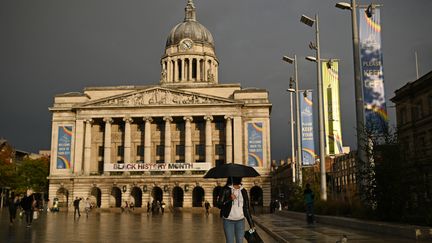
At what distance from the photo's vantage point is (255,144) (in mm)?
72562

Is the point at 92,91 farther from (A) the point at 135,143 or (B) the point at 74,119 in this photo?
(A) the point at 135,143

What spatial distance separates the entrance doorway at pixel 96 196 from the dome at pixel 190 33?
1400 inches

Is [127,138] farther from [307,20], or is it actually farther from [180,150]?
[307,20]

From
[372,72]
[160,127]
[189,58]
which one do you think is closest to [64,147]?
[160,127]

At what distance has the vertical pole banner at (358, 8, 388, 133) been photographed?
20.2 m

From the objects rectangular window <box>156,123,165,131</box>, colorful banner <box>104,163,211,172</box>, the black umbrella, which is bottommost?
the black umbrella

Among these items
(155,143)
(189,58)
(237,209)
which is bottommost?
(237,209)

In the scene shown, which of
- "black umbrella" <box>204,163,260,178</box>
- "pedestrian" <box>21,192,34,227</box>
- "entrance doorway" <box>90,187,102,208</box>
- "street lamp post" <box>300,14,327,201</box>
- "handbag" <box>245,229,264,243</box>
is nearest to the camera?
"handbag" <box>245,229,264,243</box>

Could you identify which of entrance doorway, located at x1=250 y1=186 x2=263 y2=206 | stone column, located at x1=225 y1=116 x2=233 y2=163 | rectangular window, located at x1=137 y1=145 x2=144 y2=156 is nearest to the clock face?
rectangular window, located at x1=137 y1=145 x2=144 y2=156

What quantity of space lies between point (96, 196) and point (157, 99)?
18.3m

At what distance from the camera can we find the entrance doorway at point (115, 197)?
7336 cm

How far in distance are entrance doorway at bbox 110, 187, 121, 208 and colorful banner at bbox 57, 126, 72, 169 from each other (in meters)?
8.02

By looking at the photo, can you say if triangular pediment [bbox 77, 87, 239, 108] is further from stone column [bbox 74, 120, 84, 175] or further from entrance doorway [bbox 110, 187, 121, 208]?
entrance doorway [bbox 110, 187, 121, 208]

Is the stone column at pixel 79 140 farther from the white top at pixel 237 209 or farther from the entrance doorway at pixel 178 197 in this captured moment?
the white top at pixel 237 209
